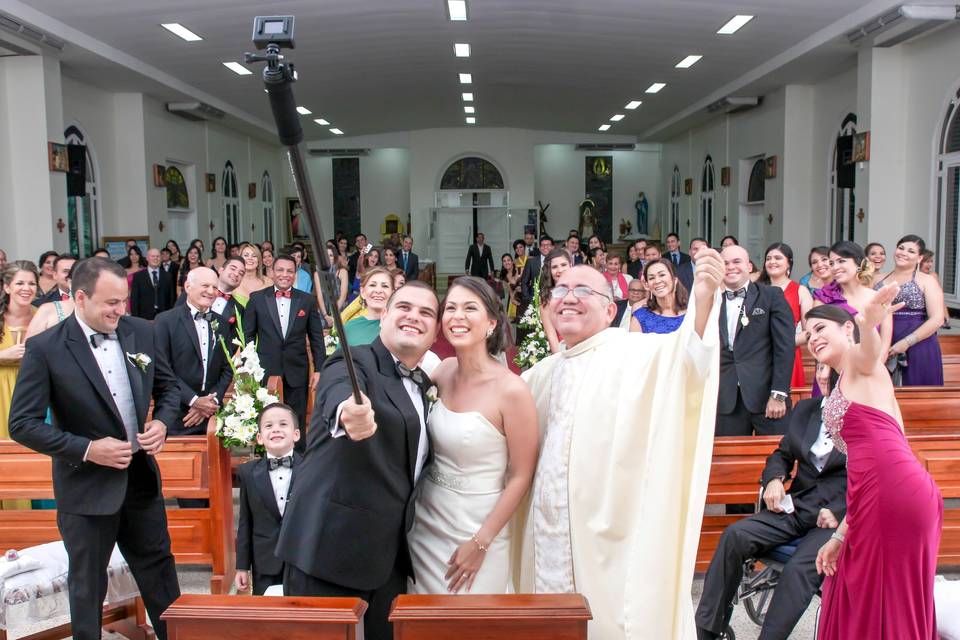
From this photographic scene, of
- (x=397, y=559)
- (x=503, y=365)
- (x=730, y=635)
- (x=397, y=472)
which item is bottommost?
(x=730, y=635)

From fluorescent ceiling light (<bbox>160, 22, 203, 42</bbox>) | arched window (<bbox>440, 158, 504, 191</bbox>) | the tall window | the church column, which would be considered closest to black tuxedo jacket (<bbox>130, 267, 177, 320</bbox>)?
the church column

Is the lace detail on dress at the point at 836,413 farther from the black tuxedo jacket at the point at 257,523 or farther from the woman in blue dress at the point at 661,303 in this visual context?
the woman in blue dress at the point at 661,303

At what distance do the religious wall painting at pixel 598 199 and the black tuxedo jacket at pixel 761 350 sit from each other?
938 inches

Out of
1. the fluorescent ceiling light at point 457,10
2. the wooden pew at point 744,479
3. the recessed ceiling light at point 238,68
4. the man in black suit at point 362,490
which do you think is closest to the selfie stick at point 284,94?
the man in black suit at point 362,490

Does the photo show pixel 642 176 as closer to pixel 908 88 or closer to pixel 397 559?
pixel 908 88

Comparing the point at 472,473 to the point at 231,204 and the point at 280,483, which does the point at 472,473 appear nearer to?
the point at 280,483

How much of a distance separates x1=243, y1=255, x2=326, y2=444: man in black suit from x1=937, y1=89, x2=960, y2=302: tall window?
343 inches

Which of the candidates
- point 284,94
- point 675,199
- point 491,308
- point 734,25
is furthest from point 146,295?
point 675,199

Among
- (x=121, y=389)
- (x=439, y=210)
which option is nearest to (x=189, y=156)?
(x=439, y=210)

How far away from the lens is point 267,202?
2619 cm

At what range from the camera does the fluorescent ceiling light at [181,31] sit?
11711 mm

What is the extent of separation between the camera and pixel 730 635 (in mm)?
3625

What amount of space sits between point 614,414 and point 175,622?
126cm

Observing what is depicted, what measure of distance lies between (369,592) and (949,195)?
36.8 feet
